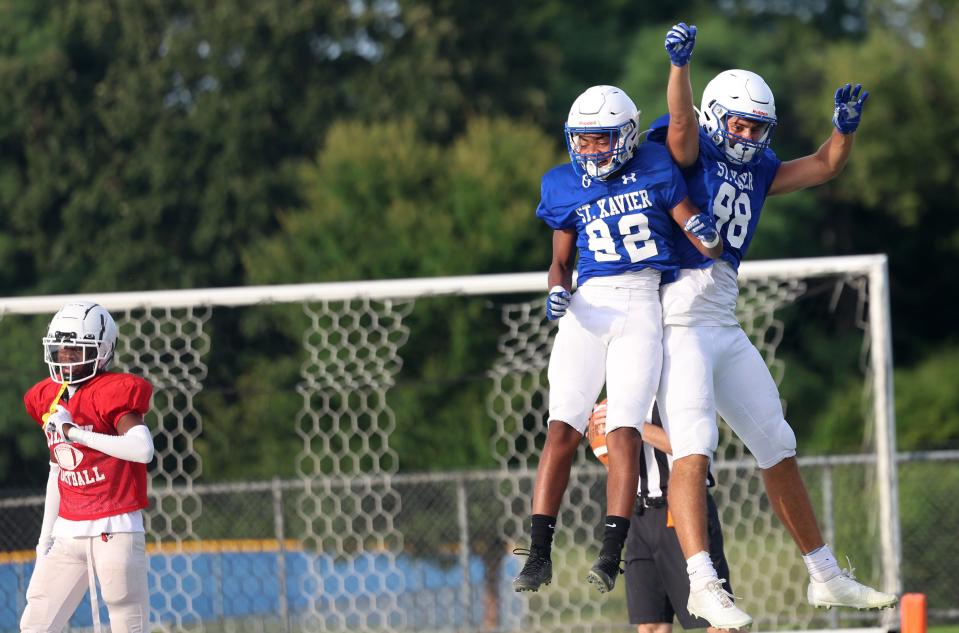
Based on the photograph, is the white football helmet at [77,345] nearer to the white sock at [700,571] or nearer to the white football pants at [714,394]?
the white football pants at [714,394]

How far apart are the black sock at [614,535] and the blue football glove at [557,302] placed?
33.9 inches

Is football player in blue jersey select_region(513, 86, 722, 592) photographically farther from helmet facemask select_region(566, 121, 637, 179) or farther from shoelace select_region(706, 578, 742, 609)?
shoelace select_region(706, 578, 742, 609)

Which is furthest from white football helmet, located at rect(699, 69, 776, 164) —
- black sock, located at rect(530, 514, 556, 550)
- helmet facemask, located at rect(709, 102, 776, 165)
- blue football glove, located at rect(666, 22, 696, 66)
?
black sock, located at rect(530, 514, 556, 550)

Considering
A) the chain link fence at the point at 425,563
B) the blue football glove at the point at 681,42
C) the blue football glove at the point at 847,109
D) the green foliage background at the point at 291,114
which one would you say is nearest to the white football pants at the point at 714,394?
the blue football glove at the point at 847,109

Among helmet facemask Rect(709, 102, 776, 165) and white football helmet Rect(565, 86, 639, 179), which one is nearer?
white football helmet Rect(565, 86, 639, 179)

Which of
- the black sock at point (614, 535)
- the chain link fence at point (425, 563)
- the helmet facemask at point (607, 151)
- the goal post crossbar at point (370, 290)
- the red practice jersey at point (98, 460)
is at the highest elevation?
the helmet facemask at point (607, 151)

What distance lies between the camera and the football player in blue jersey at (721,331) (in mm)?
6102

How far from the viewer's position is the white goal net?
1010cm

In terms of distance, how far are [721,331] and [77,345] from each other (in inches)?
111

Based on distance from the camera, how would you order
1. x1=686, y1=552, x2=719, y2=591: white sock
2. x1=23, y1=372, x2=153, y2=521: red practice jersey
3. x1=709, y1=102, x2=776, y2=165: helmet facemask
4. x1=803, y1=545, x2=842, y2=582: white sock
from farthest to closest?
x1=23, y1=372, x2=153, y2=521: red practice jersey < x1=803, y1=545, x2=842, y2=582: white sock < x1=709, y1=102, x2=776, y2=165: helmet facemask < x1=686, y1=552, x2=719, y2=591: white sock

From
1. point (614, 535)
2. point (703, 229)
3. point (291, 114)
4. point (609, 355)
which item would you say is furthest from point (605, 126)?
point (291, 114)

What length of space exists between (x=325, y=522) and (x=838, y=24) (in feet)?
79.5

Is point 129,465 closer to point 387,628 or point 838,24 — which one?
point 387,628

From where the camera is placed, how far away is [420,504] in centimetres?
1239
